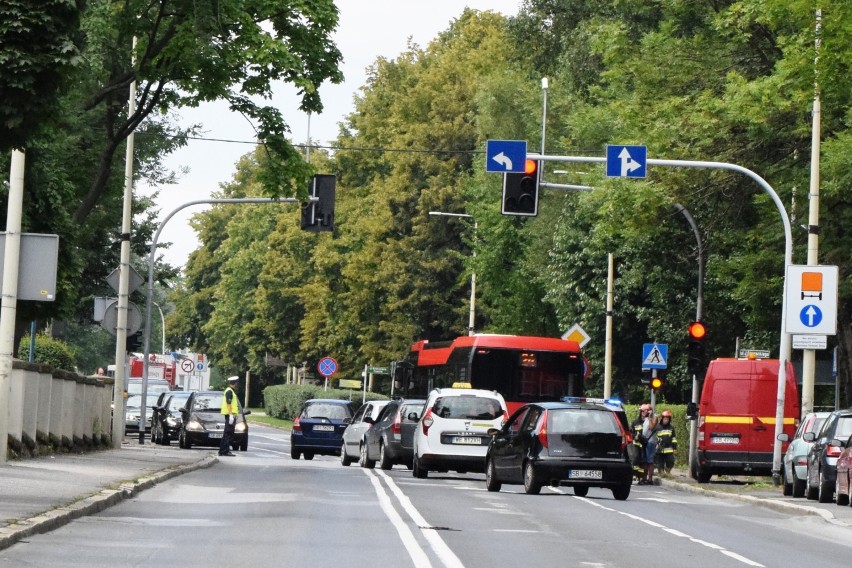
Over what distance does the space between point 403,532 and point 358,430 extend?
22753 millimetres

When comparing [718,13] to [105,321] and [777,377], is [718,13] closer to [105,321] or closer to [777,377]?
[777,377]

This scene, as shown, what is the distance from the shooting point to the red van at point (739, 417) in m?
37.7

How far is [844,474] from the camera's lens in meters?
27.7

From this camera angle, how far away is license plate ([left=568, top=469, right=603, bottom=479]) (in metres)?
27.4

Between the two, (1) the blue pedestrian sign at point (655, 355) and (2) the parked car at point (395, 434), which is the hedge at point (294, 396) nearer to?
(1) the blue pedestrian sign at point (655, 355)

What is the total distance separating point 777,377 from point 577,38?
94.7 feet

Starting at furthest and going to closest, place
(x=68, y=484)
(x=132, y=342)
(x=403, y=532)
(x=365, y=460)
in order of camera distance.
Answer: (x=132, y=342), (x=365, y=460), (x=68, y=484), (x=403, y=532)

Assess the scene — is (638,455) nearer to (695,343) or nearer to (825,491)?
(695,343)

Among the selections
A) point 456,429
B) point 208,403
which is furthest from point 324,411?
point 456,429

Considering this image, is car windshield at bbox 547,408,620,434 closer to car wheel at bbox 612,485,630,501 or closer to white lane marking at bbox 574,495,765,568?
car wheel at bbox 612,485,630,501

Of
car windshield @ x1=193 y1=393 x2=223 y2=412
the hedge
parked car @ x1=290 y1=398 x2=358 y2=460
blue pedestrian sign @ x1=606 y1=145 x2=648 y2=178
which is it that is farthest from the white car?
the hedge

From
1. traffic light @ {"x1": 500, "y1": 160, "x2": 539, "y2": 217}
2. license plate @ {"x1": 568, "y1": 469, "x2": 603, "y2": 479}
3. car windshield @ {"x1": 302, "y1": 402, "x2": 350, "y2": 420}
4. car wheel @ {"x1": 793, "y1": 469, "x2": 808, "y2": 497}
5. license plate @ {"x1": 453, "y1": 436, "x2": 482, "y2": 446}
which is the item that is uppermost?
traffic light @ {"x1": 500, "y1": 160, "x2": 539, "y2": 217}

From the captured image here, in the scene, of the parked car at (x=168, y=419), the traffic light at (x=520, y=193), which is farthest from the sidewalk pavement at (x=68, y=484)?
the parked car at (x=168, y=419)

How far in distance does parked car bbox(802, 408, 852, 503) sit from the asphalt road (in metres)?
1.29
